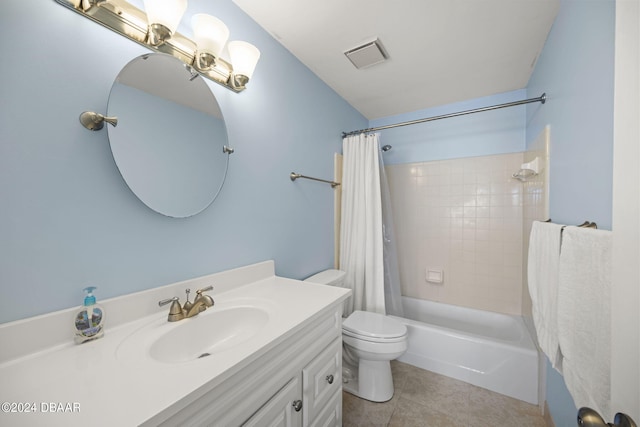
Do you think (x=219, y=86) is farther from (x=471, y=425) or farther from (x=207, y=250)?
(x=471, y=425)

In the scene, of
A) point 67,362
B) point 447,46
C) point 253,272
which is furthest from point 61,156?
point 447,46

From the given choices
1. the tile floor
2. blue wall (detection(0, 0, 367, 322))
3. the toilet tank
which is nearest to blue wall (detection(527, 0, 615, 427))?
the tile floor

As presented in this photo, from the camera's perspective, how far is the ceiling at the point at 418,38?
4.17 feet

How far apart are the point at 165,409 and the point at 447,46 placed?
2.17 meters

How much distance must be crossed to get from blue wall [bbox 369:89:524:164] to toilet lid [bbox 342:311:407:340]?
172 centimetres

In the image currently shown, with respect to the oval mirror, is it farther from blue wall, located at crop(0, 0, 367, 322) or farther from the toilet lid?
the toilet lid

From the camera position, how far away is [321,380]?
1.03 m

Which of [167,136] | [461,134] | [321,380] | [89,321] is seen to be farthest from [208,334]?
[461,134]

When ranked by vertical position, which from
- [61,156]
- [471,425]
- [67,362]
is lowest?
[471,425]

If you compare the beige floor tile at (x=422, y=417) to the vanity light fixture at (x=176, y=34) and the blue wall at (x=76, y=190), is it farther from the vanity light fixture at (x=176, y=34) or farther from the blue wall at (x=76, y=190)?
the vanity light fixture at (x=176, y=34)

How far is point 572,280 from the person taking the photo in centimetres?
73

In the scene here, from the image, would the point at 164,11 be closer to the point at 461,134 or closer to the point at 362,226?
the point at 362,226

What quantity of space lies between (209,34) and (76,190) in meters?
0.78

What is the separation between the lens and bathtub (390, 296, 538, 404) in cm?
156
